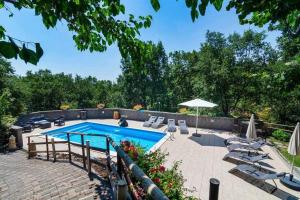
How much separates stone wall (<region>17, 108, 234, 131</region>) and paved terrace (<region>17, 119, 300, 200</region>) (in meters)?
1.17

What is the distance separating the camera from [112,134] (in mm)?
14430

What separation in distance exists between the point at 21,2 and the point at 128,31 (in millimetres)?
1298

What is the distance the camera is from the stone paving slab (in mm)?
4410

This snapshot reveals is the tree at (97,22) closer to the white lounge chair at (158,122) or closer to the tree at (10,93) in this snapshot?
the white lounge chair at (158,122)

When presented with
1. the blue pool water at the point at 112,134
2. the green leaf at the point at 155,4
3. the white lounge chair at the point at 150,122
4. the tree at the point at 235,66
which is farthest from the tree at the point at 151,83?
the green leaf at the point at 155,4

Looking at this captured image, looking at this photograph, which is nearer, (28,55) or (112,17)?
(28,55)

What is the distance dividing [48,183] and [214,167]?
583 cm

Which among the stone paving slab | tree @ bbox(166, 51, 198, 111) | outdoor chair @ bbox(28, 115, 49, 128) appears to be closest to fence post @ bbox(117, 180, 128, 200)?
the stone paving slab

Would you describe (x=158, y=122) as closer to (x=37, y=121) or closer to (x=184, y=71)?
(x=184, y=71)

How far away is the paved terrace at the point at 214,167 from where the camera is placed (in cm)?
571

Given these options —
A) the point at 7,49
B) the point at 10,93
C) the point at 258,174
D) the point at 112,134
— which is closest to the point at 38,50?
the point at 7,49

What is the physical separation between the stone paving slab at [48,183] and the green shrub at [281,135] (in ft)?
35.0

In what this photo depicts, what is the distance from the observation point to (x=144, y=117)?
54.7ft

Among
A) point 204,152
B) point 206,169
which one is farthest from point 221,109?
point 206,169
